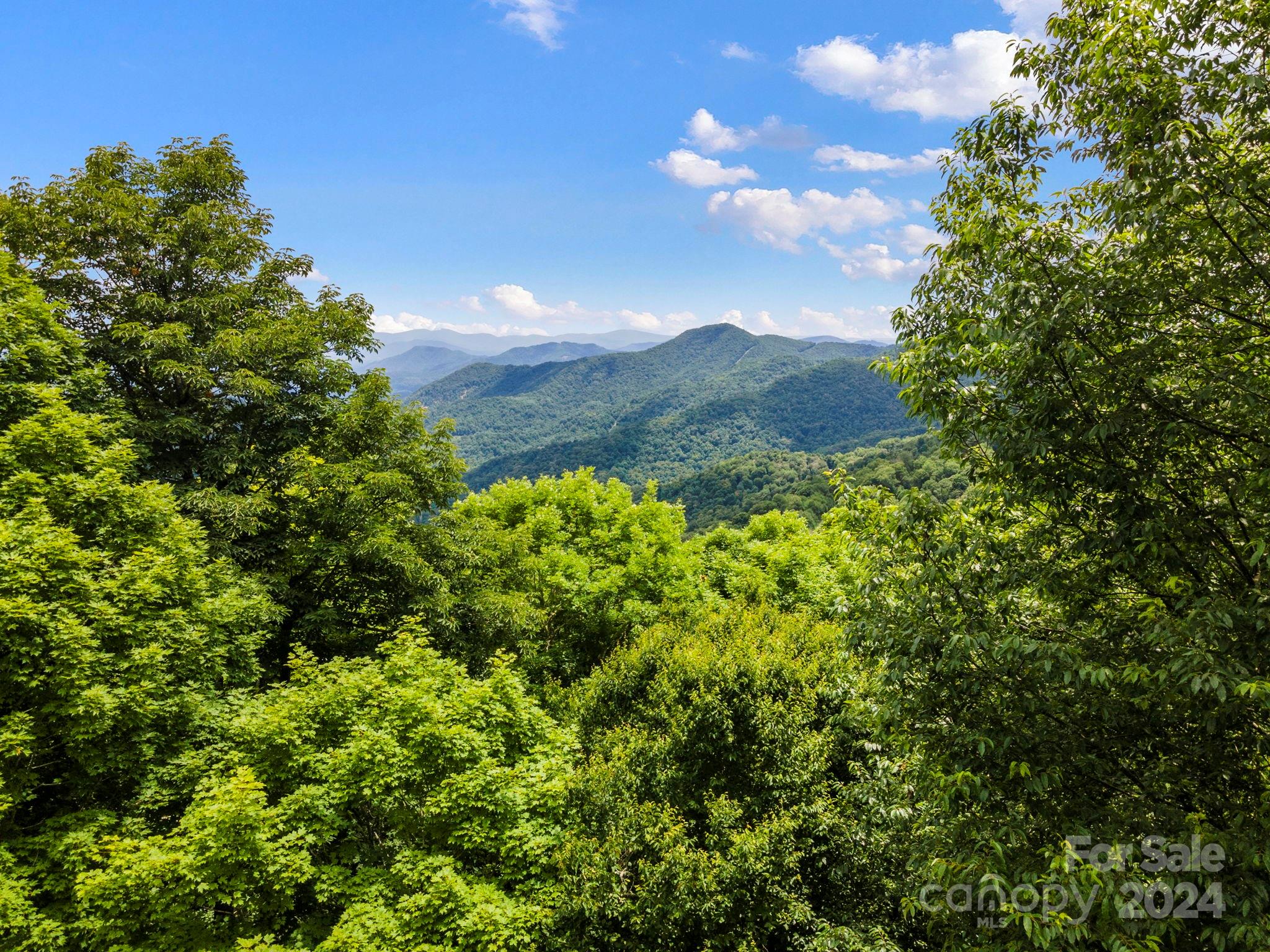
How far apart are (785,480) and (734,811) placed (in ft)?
498

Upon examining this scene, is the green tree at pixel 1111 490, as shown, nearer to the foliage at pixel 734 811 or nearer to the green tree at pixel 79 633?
the foliage at pixel 734 811

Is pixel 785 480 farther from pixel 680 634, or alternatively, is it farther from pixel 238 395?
pixel 238 395

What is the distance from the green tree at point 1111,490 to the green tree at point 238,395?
46.9ft

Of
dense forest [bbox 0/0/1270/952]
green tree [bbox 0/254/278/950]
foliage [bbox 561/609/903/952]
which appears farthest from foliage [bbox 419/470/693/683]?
foliage [bbox 561/609/903/952]

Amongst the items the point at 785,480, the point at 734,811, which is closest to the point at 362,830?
the point at 734,811

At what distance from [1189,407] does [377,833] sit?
15.3 m

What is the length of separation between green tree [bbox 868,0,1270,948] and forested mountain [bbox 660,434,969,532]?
298 feet

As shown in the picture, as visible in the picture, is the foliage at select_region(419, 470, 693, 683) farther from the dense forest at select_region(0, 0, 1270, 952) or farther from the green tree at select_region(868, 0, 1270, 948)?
the green tree at select_region(868, 0, 1270, 948)

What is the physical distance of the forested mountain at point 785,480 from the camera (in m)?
114

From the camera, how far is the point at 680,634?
1520cm

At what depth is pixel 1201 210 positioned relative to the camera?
18.9 feet

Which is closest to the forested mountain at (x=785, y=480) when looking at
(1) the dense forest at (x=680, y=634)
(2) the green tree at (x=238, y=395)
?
(2) the green tree at (x=238, y=395)

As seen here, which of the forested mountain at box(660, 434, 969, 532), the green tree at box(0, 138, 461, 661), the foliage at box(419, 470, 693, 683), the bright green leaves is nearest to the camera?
the bright green leaves

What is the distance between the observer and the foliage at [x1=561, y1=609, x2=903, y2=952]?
9.42 meters
